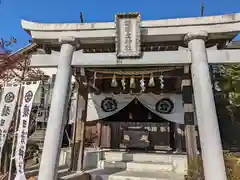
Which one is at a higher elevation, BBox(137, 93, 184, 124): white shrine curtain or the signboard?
the signboard

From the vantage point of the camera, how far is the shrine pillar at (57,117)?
4098 mm

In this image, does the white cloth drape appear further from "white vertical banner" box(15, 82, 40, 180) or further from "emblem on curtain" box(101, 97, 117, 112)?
"white vertical banner" box(15, 82, 40, 180)

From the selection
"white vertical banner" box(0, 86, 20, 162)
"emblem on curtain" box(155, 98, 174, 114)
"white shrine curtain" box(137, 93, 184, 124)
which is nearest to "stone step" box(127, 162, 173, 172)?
"white shrine curtain" box(137, 93, 184, 124)

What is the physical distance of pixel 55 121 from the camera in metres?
4.39

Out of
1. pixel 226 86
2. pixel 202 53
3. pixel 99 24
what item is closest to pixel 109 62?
pixel 99 24

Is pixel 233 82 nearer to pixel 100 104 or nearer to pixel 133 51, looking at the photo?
pixel 133 51

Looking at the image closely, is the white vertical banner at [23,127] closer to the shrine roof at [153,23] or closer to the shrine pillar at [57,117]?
the shrine pillar at [57,117]

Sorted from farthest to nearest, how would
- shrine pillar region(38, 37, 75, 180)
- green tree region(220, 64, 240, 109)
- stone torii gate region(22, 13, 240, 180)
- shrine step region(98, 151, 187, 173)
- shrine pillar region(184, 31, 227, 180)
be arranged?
shrine step region(98, 151, 187, 173) → green tree region(220, 64, 240, 109) → stone torii gate region(22, 13, 240, 180) → shrine pillar region(38, 37, 75, 180) → shrine pillar region(184, 31, 227, 180)

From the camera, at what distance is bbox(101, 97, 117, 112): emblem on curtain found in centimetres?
951

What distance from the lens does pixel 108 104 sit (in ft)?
31.4

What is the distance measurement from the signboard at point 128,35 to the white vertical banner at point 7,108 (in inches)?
134

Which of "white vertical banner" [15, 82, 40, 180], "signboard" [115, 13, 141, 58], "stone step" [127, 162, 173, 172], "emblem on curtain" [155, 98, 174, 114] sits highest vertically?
"signboard" [115, 13, 141, 58]

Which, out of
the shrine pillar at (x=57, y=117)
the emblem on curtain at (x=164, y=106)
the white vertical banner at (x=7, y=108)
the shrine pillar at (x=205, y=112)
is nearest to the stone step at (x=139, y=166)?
the emblem on curtain at (x=164, y=106)

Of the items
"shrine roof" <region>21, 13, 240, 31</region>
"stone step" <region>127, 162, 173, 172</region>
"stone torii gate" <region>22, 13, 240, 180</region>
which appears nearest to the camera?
"stone torii gate" <region>22, 13, 240, 180</region>
